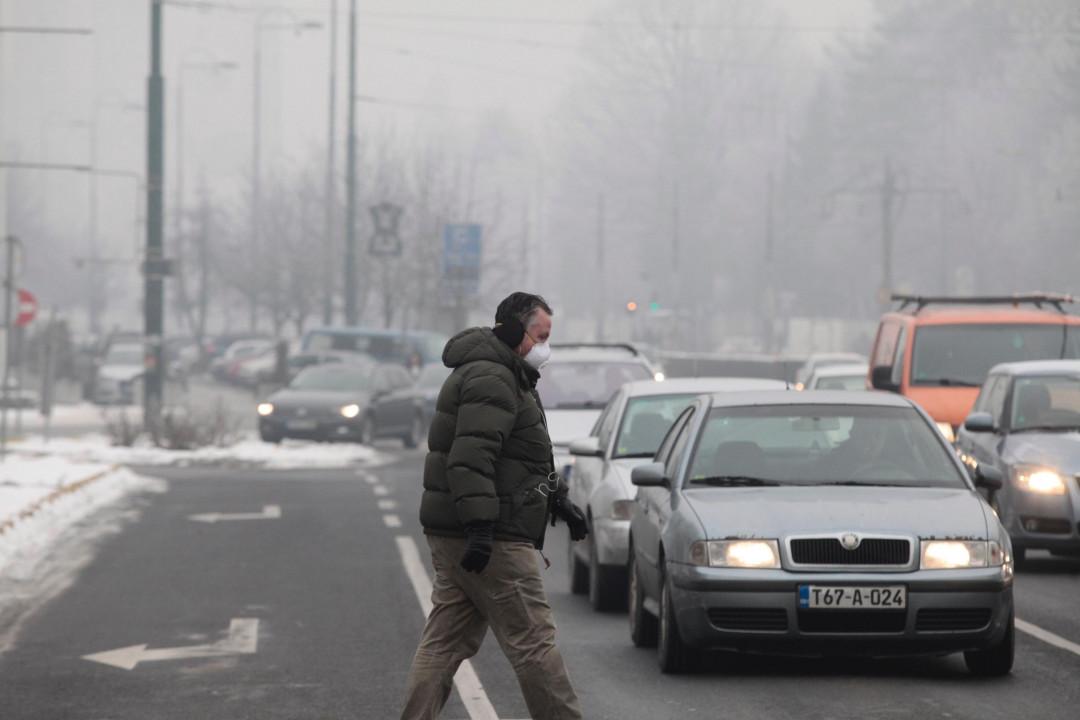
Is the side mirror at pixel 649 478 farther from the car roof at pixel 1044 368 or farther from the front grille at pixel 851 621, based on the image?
the car roof at pixel 1044 368

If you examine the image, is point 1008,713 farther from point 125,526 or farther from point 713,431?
point 125,526

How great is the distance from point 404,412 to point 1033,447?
2131 cm

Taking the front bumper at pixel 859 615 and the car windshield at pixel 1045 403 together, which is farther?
the car windshield at pixel 1045 403

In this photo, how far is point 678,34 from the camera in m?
97.1

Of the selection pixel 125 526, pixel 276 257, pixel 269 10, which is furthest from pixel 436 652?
pixel 276 257

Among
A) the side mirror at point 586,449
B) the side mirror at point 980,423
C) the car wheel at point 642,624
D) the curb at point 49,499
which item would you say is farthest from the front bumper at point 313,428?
Result: the car wheel at point 642,624

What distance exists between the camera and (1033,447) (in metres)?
15.8

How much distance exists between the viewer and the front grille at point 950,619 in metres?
9.66

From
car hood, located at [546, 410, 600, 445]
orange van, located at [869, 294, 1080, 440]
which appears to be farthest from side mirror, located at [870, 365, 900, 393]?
car hood, located at [546, 410, 600, 445]

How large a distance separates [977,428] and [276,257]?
59.9 meters

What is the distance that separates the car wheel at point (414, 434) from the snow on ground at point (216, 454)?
2.01 m

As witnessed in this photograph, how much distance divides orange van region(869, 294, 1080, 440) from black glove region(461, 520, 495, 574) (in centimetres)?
1376

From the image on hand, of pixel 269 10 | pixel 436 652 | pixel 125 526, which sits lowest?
pixel 125 526

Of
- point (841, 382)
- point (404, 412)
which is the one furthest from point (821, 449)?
point (404, 412)
